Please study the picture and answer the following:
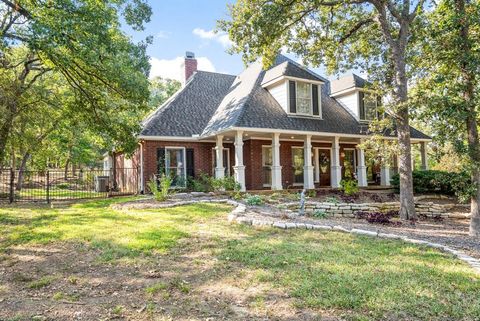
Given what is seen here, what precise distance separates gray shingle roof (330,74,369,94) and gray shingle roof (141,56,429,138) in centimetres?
63

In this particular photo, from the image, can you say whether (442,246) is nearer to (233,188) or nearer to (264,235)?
(264,235)

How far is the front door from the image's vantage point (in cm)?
1844

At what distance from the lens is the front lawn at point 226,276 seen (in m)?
3.41

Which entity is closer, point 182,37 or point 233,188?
point 233,188

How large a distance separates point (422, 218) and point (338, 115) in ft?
25.0

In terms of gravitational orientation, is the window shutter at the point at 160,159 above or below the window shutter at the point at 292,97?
below

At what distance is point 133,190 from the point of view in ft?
52.6

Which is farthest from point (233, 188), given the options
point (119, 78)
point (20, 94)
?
point (20, 94)

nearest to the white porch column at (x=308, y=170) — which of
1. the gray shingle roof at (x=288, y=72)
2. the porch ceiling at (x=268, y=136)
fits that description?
the porch ceiling at (x=268, y=136)

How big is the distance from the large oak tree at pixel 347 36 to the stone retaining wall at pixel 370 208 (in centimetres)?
155

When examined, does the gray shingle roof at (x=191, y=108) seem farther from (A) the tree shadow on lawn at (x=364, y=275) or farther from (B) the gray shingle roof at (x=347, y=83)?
(A) the tree shadow on lawn at (x=364, y=275)

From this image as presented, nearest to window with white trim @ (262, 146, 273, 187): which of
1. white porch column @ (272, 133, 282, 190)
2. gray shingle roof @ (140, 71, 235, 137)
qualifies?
white porch column @ (272, 133, 282, 190)

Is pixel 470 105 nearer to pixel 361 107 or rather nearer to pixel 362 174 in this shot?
pixel 362 174

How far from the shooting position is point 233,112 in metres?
14.8
